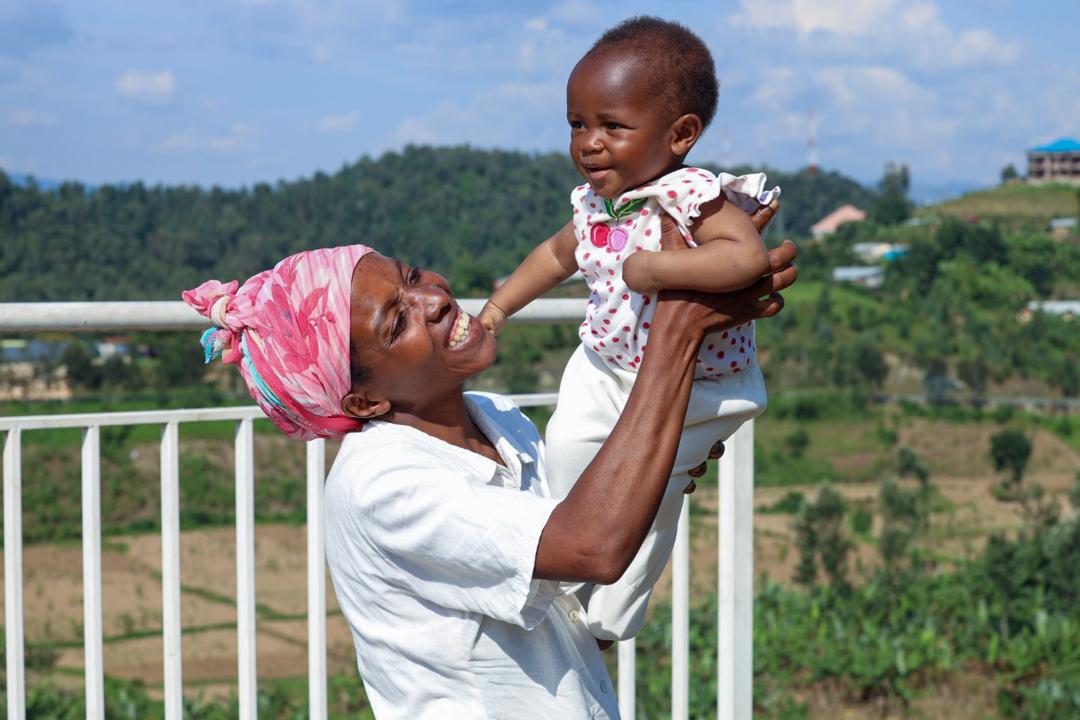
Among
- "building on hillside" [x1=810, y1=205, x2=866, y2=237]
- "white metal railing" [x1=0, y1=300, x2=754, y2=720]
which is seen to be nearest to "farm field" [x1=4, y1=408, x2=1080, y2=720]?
"white metal railing" [x1=0, y1=300, x2=754, y2=720]

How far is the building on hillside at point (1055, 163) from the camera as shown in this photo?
198ft

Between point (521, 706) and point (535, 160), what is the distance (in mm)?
56544

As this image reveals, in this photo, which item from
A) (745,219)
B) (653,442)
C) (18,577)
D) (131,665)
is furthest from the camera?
(131,665)

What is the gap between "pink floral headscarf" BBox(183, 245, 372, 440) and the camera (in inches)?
50.6

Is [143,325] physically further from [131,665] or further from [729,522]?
[131,665]

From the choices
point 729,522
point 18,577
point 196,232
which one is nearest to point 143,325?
point 18,577

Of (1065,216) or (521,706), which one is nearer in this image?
(521,706)

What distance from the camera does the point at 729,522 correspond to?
7.75 feet

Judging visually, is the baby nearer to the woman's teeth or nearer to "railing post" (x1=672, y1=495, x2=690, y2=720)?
the woman's teeth

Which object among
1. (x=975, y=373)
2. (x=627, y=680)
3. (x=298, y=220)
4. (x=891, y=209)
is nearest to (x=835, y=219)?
(x=891, y=209)

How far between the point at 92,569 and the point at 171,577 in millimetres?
126

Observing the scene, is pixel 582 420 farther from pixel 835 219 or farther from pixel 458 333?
pixel 835 219

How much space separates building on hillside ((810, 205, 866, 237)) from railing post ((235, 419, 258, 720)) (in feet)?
167

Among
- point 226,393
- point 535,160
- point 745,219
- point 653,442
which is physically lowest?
point 226,393
